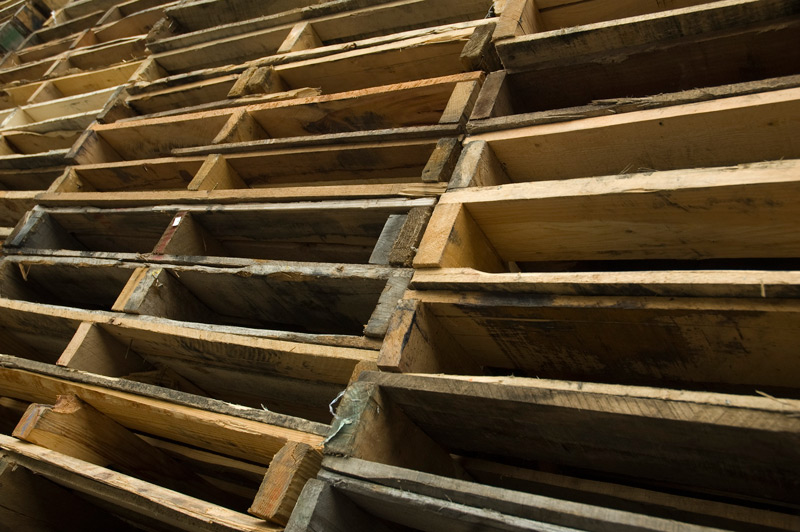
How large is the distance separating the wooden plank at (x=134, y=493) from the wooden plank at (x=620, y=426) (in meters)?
0.54

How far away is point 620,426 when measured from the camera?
5.18ft

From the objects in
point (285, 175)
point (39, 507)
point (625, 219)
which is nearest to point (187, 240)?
point (285, 175)

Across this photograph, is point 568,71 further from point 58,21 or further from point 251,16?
point 58,21

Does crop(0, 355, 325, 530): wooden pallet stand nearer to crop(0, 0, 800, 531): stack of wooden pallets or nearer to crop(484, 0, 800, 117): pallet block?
crop(0, 0, 800, 531): stack of wooden pallets

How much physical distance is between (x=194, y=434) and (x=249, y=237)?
117 centimetres

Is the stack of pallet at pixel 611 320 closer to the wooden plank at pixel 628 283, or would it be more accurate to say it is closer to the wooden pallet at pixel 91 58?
the wooden plank at pixel 628 283

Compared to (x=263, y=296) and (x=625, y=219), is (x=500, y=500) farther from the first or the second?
(x=263, y=296)

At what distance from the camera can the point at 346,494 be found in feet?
5.63

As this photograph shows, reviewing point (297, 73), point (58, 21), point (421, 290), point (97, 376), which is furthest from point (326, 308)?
point (58, 21)

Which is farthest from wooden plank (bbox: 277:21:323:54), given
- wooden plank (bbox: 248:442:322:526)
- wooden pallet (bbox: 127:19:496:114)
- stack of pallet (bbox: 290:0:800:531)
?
wooden plank (bbox: 248:442:322:526)

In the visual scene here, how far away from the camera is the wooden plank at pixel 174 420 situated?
2027mm

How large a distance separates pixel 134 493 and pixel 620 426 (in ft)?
5.30

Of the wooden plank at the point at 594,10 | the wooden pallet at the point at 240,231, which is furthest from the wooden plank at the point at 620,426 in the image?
the wooden plank at the point at 594,10

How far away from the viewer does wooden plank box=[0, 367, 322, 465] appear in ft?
6.65
